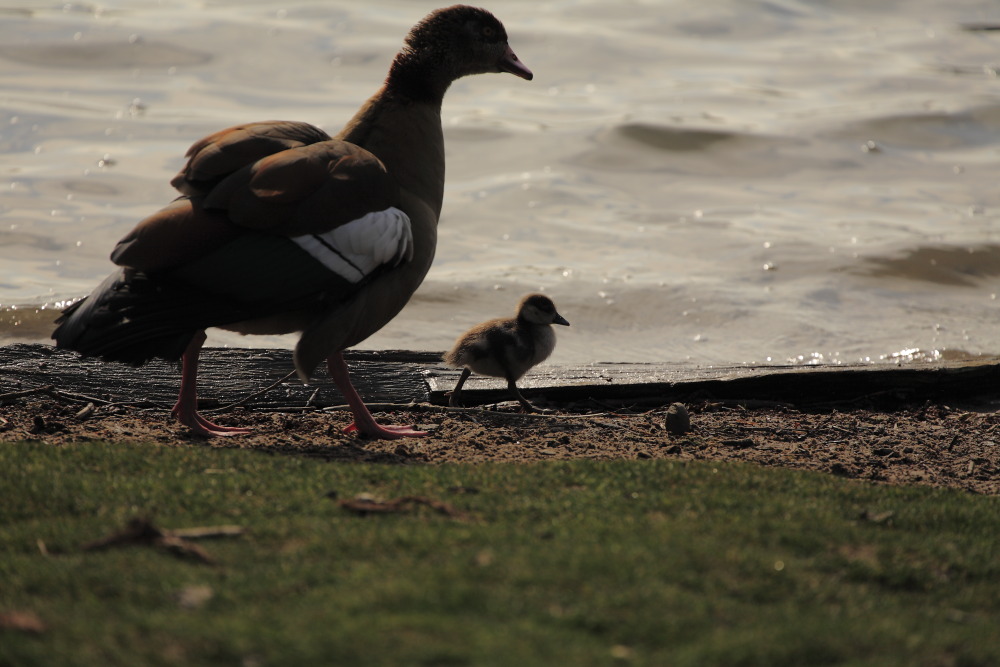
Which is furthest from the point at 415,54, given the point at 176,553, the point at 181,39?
the point at 181,39

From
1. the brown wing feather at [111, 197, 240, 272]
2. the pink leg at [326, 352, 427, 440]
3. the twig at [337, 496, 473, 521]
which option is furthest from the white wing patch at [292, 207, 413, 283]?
the twig at [337, 496, 473, 521]

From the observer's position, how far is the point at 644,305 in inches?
399

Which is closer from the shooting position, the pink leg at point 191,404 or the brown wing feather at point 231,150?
the brown wing feather at point 231,150

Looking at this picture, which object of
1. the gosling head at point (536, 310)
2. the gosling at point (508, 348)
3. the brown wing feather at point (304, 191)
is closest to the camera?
the brown wing feather at point (304, 191)

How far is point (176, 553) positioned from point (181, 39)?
14977 mm

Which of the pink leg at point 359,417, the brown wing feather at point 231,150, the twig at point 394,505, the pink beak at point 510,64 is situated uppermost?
the pink beak at point 510,64

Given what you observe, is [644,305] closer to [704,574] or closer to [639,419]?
[639,419]

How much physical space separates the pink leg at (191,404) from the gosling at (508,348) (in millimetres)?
1386

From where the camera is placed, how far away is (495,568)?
3.44 m

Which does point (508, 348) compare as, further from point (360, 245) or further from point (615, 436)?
point (360, 245)

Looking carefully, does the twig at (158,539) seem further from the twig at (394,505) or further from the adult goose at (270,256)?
the adult goose at (270,256)

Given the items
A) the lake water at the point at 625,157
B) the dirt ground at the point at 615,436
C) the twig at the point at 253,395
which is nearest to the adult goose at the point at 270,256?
the dirt ground at the point at 615,436

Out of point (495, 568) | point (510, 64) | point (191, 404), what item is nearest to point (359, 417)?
point (191, 404)

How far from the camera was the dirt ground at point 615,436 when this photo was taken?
5.16m
